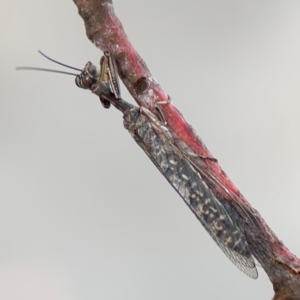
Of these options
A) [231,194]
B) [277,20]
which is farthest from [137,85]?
[277,20]

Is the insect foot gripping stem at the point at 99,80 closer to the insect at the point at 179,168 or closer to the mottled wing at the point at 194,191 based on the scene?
the insect at the point at 179,168

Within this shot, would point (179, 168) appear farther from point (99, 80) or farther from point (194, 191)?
point (99, 80)

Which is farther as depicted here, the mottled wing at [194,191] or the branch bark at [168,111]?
the mottled wing at [194,191]

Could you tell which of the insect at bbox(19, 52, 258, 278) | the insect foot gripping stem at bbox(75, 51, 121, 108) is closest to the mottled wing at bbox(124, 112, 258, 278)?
the insect at bbox(19, 52, 258, 278)

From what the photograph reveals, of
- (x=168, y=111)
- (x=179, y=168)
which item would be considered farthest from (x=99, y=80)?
(x=179, y=168)

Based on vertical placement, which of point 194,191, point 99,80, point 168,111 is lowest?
point 194,191

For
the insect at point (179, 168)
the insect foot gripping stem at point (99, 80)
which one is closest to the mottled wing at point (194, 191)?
the insect at point (179, 168)

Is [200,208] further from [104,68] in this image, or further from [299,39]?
[299,39]
